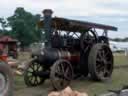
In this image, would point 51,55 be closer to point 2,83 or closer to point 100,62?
point 100,62

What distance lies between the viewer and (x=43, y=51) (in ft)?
41.8

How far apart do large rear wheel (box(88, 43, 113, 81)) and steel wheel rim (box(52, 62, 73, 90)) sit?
1.24 m

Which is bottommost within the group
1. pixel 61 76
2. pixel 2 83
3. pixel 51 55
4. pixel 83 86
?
pixel 83 86

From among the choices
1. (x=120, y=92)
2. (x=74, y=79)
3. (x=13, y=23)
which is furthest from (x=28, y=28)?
(x=120, y=92)

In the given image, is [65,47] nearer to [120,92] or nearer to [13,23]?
[120,92]

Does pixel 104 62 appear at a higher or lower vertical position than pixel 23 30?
higher

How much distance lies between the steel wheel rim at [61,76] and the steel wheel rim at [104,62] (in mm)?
1689

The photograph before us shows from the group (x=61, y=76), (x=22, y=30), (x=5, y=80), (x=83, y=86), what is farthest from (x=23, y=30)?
(x=5, y=80)

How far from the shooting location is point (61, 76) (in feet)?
41.2

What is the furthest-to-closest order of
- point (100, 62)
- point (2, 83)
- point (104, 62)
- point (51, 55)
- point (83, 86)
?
1. point (104, 62)
2. point (100, 62)
3. point (83, 86)
4. point (51, 55)
5. point (2, 83)

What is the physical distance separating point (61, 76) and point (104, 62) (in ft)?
8.26

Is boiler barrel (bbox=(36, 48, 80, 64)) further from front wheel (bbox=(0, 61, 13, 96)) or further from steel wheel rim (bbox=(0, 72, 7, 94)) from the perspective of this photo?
steel wheel rim (bbox=(0, 72, 7, 94))

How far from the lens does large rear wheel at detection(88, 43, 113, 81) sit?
13961 millimetres

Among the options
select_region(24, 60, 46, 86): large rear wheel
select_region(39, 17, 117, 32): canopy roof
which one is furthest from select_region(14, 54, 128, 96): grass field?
select_region(39, 17, 117, 32): canopy roof
